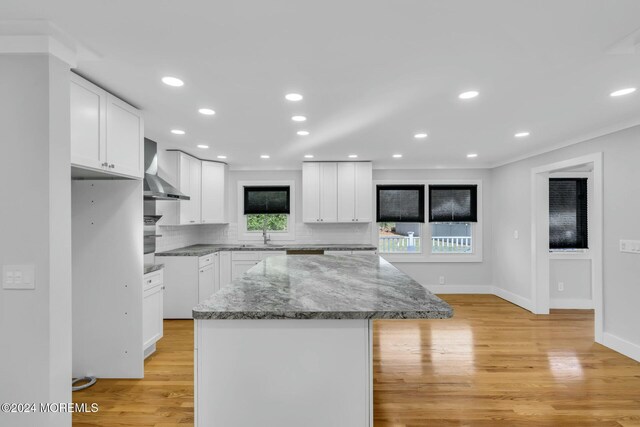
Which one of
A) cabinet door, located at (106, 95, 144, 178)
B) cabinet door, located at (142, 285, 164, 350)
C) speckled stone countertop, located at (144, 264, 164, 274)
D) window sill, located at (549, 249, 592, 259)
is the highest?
cabinet door, located at (106, 95, 144, 178)

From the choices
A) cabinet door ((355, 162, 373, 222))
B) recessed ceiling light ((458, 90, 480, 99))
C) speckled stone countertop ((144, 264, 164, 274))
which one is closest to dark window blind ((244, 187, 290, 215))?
cabinet door ((355, 162, 373, 222))

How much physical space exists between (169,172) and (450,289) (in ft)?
17.1

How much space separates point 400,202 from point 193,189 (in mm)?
3702

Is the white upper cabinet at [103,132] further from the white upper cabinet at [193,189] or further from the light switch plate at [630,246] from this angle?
the light switch plate at [630,246]

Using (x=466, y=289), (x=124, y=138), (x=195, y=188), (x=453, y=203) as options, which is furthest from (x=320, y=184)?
(x=124, y=138)

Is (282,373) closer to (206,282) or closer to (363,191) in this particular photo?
(206,282)

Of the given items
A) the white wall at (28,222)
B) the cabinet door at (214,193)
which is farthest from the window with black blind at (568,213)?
the white wall at (28,222)

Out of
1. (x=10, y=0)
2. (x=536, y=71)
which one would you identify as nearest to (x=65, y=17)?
(x=10, y=0)

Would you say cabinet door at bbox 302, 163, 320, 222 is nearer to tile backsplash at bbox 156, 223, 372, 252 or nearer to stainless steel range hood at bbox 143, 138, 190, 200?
tile backsplash at bbox 156, 223, 372, 252

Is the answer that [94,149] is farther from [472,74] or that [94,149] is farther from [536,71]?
[536,71]

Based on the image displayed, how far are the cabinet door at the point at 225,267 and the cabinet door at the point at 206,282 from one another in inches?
10.9

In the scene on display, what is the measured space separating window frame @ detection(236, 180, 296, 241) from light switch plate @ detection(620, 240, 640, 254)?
4614 millimetres

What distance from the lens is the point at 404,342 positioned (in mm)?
3828

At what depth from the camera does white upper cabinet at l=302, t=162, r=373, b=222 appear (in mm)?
5812
